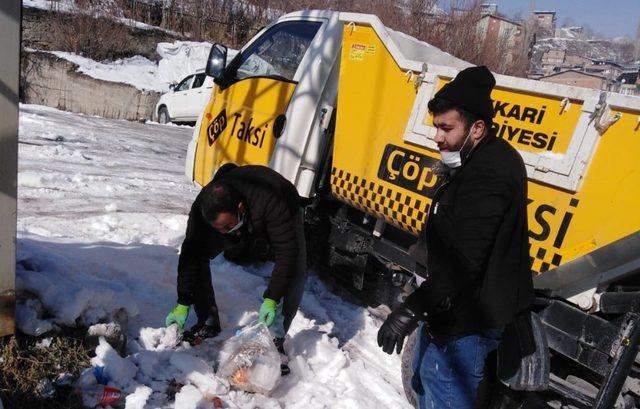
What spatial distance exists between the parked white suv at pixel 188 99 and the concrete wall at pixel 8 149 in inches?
481

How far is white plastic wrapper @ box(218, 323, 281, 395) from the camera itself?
323 centimetres

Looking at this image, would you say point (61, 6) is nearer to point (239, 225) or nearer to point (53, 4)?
point (53, 4)

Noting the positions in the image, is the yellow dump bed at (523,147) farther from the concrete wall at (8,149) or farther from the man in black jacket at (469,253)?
the concrete wall at (8,149)

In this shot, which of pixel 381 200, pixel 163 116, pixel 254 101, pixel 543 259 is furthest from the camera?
pixel 163 116

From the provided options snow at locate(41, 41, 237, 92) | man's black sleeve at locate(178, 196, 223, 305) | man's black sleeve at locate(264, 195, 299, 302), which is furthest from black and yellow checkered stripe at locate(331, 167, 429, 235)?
snow at locate(41, 41, 237, 92)

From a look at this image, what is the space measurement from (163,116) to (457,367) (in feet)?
52.7

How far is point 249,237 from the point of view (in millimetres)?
3520

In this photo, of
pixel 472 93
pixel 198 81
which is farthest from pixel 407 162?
pixel 198 81

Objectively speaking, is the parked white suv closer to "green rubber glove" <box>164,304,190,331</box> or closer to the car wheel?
the car wheel

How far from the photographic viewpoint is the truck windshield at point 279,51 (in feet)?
16.5

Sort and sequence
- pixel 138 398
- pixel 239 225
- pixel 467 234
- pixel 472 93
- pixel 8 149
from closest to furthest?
pixel 467 234
pixel 472 93
pixel 8 149
pixel 138 398
pixel 239 225

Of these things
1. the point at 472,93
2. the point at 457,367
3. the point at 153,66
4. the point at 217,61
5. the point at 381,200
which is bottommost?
the point at 153,66

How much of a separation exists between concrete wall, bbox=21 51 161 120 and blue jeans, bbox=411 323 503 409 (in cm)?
1824

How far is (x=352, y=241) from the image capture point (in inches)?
181
